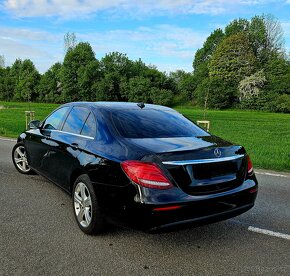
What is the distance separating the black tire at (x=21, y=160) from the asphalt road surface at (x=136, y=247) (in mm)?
1642

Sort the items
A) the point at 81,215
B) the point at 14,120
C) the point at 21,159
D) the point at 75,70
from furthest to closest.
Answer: the point at 75,70 → the point at 14,120 → the point at 21,159 → the point at 81,215

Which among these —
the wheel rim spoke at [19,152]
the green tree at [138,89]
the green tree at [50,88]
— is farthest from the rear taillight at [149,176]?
the green tree at [50,88]

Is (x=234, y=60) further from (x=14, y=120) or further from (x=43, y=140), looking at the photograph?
(x=43, y=140)

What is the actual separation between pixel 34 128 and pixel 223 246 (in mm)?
3734

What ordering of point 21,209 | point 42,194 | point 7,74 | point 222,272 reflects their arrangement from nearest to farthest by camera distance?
point 222,272, point 21,209, point 42,194, point 7,74

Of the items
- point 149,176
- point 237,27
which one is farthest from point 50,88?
point 149,176

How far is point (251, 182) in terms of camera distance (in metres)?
3.58

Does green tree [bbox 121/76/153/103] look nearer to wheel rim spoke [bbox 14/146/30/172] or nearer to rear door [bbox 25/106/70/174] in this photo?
wheel rim spoke [bbox 14/146/30/172]

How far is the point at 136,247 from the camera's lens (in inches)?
134

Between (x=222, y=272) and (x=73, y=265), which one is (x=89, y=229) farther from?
(x=222, y=272)

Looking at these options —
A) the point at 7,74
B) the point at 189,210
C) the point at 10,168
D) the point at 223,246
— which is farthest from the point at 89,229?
the point at 7,74

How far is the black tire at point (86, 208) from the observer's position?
347cm

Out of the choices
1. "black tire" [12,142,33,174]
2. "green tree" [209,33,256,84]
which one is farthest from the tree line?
"black tire" [12,142,33,174]

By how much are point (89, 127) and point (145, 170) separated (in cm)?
127
